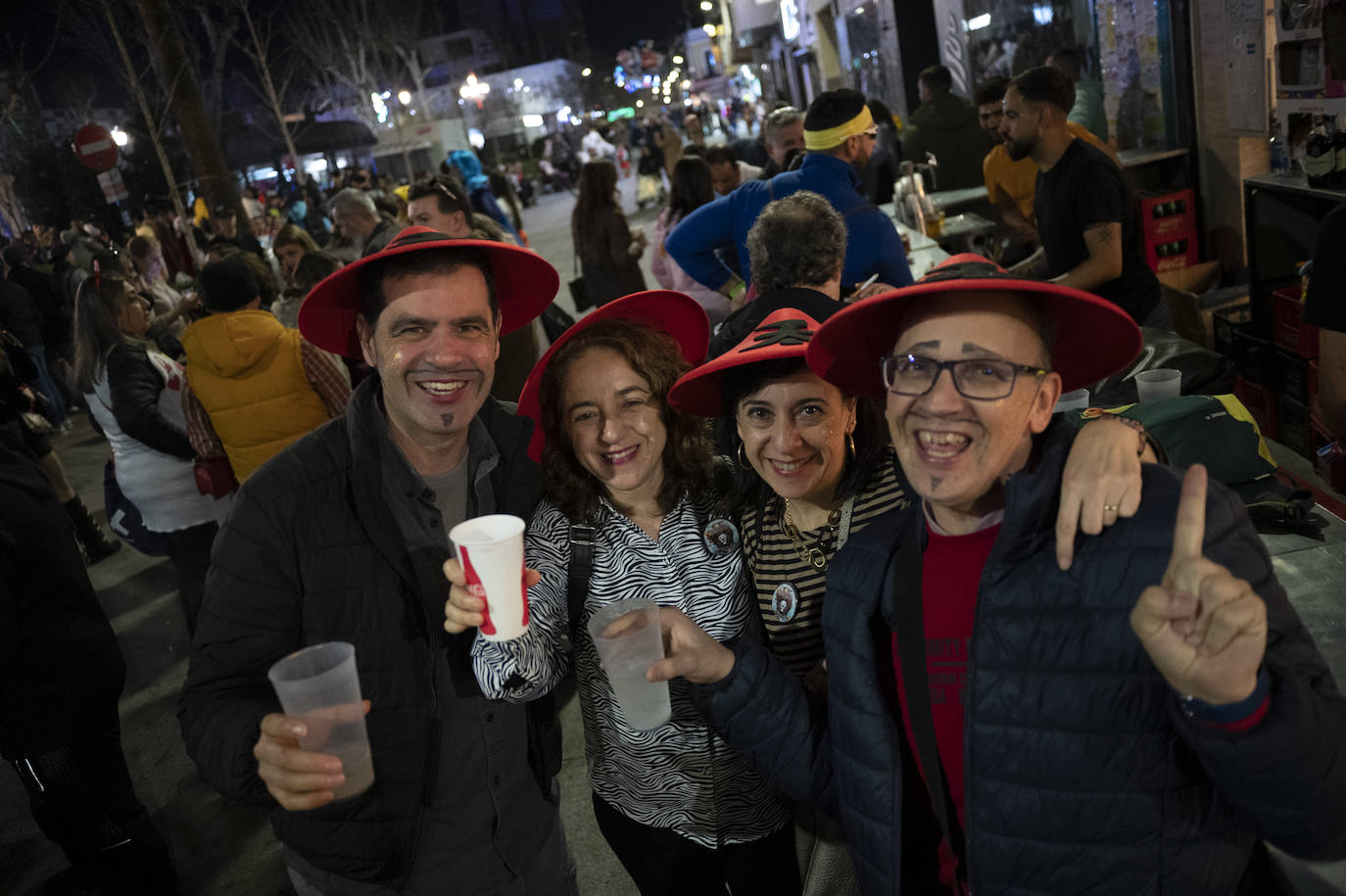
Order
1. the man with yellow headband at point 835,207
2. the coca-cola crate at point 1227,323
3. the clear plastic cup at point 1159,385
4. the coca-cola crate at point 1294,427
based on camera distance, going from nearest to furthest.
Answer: the clear plastic cup at point 1159,385 < the man with yellow headband at point 835,207 < the coca-cola crate at point 1294,427 < the coca-cola crate at point 1227,323

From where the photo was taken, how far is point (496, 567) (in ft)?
5.97

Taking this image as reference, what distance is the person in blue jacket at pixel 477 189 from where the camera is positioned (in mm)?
11516

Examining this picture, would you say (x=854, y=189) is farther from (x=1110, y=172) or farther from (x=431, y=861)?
(x=431, y=861)

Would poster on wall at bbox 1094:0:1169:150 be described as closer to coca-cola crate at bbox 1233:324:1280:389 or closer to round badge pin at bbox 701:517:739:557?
coca-cola crate at bbox 1233:324:1280:389

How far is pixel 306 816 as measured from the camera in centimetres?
207

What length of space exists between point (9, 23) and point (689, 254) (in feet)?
89.0

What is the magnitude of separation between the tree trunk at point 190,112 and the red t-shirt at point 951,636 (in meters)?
15.7

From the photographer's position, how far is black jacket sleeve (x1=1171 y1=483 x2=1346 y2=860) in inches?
51.9

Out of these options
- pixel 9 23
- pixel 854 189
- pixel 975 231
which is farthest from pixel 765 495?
pixel 9 23

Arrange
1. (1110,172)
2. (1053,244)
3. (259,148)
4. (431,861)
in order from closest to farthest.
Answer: (431,861) < (1110,172) < (1053,244) < (259,148)

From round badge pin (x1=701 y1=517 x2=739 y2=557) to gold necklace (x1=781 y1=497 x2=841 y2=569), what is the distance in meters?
0.13

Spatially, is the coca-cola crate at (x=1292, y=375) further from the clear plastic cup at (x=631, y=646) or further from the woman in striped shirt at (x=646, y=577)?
the clear plastic cup at (x=631, y=646)

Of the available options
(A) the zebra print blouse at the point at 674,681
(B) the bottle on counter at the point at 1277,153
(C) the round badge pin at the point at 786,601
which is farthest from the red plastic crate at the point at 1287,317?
(A) the zebra print blouse at the point at 674,681

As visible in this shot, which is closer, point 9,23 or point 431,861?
point 431,861
